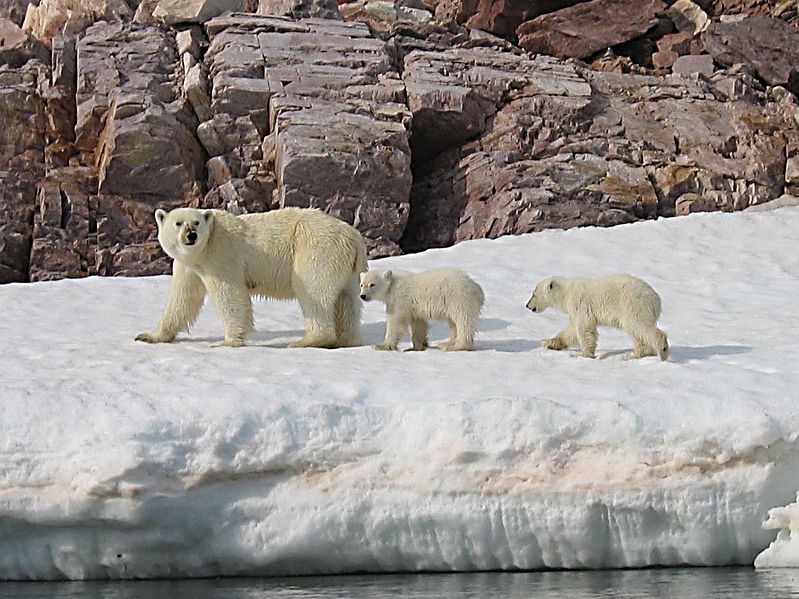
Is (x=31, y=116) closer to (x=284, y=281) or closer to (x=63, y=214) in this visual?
(x=63, y=214)

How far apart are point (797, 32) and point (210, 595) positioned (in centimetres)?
3101

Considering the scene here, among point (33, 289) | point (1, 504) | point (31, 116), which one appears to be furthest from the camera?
point (31, 116)

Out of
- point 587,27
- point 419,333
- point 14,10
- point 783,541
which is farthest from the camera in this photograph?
point 14,10

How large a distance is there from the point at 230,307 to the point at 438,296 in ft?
5.57

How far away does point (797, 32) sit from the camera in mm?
32094

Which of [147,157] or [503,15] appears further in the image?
[503,15]

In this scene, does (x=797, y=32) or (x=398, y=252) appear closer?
(x=398, y=252)

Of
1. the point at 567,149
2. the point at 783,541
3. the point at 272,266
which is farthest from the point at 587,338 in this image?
the point at 567,149

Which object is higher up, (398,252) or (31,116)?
(31,116)

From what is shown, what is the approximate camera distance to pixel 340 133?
22641mm

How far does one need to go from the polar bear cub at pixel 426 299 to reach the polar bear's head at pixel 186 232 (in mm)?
1337

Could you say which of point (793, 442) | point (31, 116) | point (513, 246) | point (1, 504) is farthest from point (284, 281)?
point (31, 116)

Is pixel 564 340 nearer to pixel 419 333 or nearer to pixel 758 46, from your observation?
pixel 419 333

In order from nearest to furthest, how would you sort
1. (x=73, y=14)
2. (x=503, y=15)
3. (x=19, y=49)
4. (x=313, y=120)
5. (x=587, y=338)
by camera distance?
(x=587, y=338) → (x=313, y=120) → (x=19, y=49) → (x=73, y=14) → (x=503, y=15)
